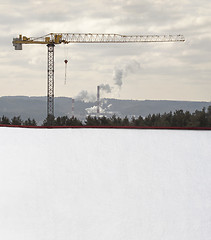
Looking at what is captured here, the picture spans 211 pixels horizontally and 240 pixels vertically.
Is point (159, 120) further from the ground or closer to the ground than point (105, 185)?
further from the ground

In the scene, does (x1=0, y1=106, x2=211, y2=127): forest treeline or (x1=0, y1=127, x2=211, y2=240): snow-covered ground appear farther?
(x1=0, y1=106, x2=211, y2=127): forest treeline

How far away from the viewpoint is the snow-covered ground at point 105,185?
846 centimetres

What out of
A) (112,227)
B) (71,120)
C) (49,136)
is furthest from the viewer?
(71,120)

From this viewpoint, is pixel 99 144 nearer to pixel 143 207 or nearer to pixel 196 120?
pixel 143 207

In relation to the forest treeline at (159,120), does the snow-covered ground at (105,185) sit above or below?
below

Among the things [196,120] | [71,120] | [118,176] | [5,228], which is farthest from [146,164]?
[71,120]

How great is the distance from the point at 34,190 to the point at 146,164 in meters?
2.81

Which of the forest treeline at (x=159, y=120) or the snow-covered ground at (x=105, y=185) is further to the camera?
the forest treeline at (x=159, y=120)

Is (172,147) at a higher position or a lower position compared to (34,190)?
higher

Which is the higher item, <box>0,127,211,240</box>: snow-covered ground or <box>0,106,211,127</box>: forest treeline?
<box>0,106,211,127</box>: forest treeline

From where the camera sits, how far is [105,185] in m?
9.20

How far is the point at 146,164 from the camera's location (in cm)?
959

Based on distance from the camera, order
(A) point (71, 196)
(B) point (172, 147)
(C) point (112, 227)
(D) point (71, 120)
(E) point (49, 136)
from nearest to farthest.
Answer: (C) point (112, 227)
(A) point (71, 196)
(B) point (172, 147)
(E) point (49, 136)
(D) point (71, 120)

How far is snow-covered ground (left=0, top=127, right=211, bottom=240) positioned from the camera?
8461mm
